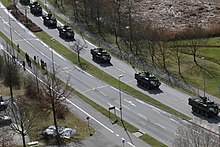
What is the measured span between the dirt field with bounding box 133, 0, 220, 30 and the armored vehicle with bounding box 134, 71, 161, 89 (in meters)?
40.6

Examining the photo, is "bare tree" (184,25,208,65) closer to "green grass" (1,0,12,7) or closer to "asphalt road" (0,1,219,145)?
"asphalt road" (0,1,219,145)

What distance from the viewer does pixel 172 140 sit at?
278ft

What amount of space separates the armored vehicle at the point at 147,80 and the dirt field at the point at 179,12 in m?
40.6

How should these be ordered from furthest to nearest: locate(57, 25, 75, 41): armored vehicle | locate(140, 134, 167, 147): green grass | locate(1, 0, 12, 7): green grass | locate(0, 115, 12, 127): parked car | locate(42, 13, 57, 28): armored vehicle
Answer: locate(1, 0, 12, 7): green grass
locate(42, 13, 57, 28): armored vehicle
locate(57, 25, 75, 41): armored vehicle
locate(0, 115, 12, 127): parked car
locate(140, 134, 167, 147): green grass

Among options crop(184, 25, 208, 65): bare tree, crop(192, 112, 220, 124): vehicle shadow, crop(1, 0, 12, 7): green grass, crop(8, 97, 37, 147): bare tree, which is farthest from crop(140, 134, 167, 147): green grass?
crop(1, 0, 12, 7): green grass

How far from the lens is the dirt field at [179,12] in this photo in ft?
490

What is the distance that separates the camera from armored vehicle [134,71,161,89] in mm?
105438

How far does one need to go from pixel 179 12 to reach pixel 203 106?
234 feet

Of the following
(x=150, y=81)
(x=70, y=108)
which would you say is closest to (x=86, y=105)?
(x=70, y=108)

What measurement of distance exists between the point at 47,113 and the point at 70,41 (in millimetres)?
45325

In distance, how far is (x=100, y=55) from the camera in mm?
121438

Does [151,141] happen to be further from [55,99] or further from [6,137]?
[6,137]

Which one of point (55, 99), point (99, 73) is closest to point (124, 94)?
point (99, 73)

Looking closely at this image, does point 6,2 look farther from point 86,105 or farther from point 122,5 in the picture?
point 86,105
